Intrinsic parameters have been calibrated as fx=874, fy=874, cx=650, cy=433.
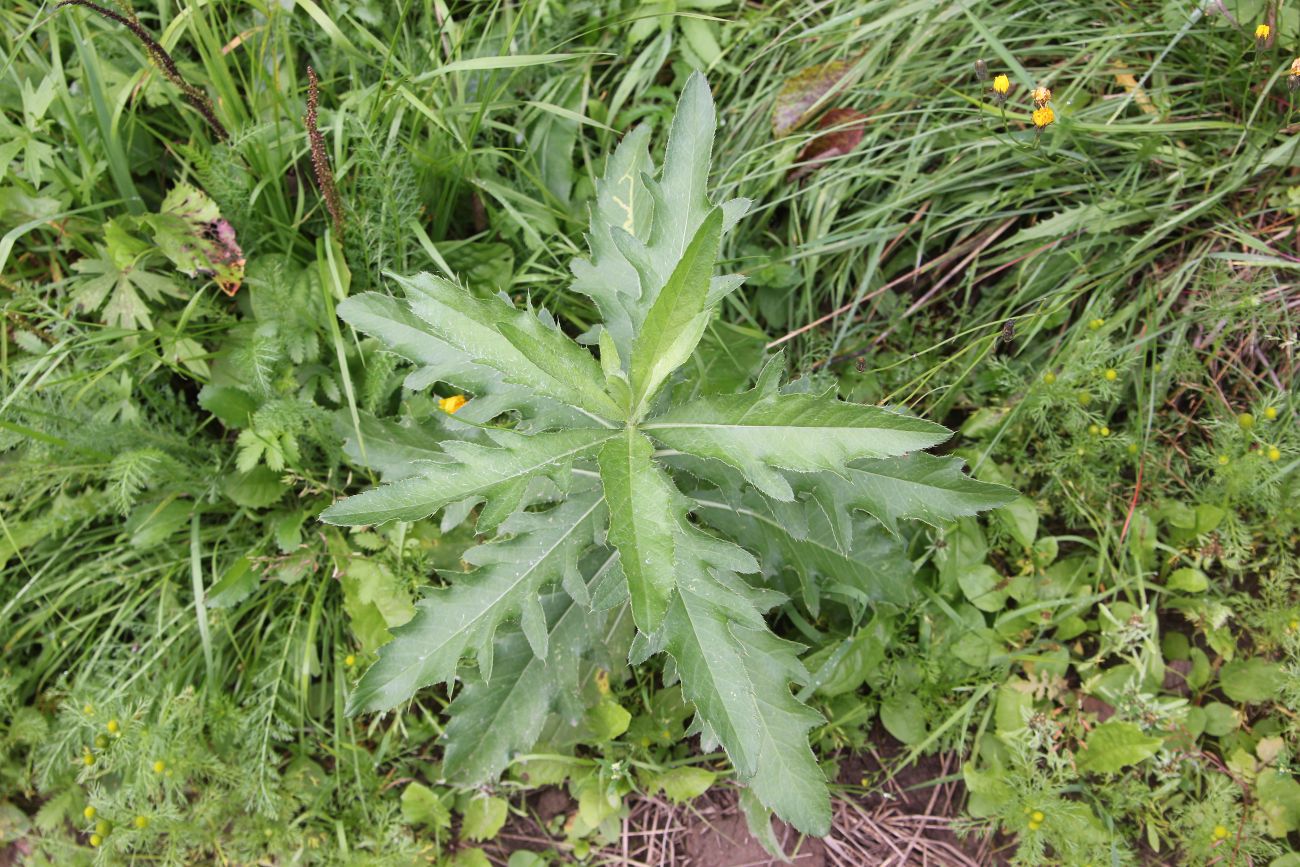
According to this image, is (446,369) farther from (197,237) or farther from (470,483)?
(197,237)

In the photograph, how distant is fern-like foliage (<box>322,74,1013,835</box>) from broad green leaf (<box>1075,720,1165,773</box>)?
2.30ft

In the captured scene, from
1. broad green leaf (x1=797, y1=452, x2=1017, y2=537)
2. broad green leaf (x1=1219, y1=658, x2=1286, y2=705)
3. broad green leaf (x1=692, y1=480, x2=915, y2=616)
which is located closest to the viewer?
broad green leaf (x1=797, y1=452, x2=1017, y2=537)

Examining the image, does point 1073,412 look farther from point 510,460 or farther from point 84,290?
point 84,290

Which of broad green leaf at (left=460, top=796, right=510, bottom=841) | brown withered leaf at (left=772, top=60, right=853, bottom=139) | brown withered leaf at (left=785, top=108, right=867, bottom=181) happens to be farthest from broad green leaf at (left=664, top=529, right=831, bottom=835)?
brown withered leaf at (left=772, top=60, right=853, bottom=139)

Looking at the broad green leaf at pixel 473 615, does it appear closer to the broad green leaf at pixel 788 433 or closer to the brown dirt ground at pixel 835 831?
the broad green leaf at pixel 788 433

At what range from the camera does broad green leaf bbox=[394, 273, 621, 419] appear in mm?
1492

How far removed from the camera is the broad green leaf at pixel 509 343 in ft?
4.90

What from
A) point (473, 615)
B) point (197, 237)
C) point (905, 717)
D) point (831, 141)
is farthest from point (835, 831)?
point (197, 237)

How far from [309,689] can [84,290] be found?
1279mm

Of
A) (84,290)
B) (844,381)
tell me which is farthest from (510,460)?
(84,290)

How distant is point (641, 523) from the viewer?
4.53ft

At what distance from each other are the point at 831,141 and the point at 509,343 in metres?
1.57

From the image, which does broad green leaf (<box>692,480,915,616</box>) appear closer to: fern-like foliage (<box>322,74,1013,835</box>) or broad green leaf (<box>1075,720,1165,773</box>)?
fern-like foliage (<box>322,74,1013,835</box>)

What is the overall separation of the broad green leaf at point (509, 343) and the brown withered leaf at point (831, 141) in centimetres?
138
